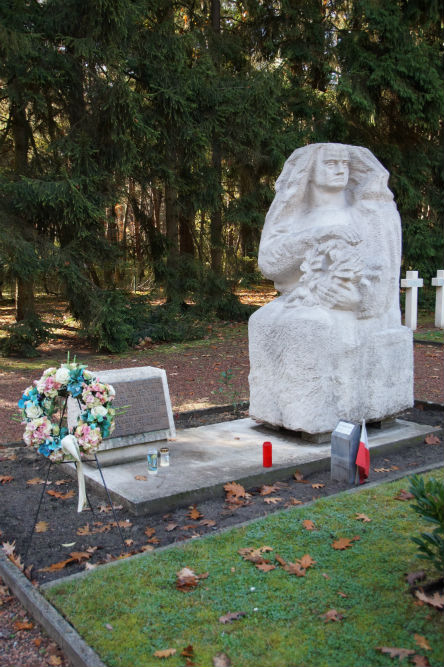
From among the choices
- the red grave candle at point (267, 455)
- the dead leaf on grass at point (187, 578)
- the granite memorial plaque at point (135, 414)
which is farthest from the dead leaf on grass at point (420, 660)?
the granite memorial plaque at point (135, 414)

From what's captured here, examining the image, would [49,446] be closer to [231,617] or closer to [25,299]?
[231,617]

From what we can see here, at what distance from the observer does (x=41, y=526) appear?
4.82 meters

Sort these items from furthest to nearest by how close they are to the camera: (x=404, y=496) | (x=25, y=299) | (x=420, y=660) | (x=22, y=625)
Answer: (x=25, y=299), (x=404, y=496), (x=22, y=625), (x=420, y=660)

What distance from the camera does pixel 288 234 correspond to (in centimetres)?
692

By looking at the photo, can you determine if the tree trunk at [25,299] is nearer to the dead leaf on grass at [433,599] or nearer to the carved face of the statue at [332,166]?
the carved face of the statue at [332,166]

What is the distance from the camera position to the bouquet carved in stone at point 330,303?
6.43 metres

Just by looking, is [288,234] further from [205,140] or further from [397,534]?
[205,140]

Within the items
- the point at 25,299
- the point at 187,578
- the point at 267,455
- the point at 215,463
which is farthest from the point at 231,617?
the point at 25,299

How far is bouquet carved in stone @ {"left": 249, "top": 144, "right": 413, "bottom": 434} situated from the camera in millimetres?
6426

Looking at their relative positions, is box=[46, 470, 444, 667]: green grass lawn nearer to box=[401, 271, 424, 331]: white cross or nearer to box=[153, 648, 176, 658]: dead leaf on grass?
box=[153, 648, 176, 658]: dead leaf on grass

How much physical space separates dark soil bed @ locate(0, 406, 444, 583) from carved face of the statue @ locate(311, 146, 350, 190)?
303cm

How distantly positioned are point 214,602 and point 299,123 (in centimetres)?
1633

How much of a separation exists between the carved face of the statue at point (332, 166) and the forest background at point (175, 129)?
4.12m

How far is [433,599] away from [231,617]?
1131 millimetres
